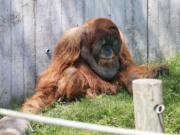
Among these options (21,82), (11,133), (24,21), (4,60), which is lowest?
(11,133)

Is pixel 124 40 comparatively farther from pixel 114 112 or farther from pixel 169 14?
pixel 114 112

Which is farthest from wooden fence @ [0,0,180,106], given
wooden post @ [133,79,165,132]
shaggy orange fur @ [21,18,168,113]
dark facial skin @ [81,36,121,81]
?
wooden post @ [133,79,165,132]

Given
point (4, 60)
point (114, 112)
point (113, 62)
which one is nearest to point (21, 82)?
point (4, 60)

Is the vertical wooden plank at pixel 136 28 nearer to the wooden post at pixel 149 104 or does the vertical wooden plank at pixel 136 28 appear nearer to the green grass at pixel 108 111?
the green grass at pixel 108 111

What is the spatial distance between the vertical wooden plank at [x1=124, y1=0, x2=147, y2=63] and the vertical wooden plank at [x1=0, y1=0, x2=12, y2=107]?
5.27 ft

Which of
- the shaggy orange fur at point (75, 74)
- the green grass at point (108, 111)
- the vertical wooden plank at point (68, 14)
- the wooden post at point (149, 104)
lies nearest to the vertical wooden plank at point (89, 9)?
the vertical wooden plank at point (68, 14)

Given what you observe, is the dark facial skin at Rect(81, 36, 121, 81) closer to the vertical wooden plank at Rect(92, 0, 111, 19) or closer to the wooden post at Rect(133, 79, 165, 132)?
the vertical wooden plank at Rect(92, 0, 111, 19)

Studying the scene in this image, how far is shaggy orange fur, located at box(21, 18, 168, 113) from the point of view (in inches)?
156

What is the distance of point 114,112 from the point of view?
3301 millimetres

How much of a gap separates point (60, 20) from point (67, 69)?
849 millimetres

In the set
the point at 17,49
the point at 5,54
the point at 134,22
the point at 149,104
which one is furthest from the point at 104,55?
the point at 149,104

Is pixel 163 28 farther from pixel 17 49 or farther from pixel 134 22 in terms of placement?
pixel 17 49

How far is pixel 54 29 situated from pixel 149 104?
283 cm

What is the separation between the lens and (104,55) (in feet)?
Answer: 13.7
